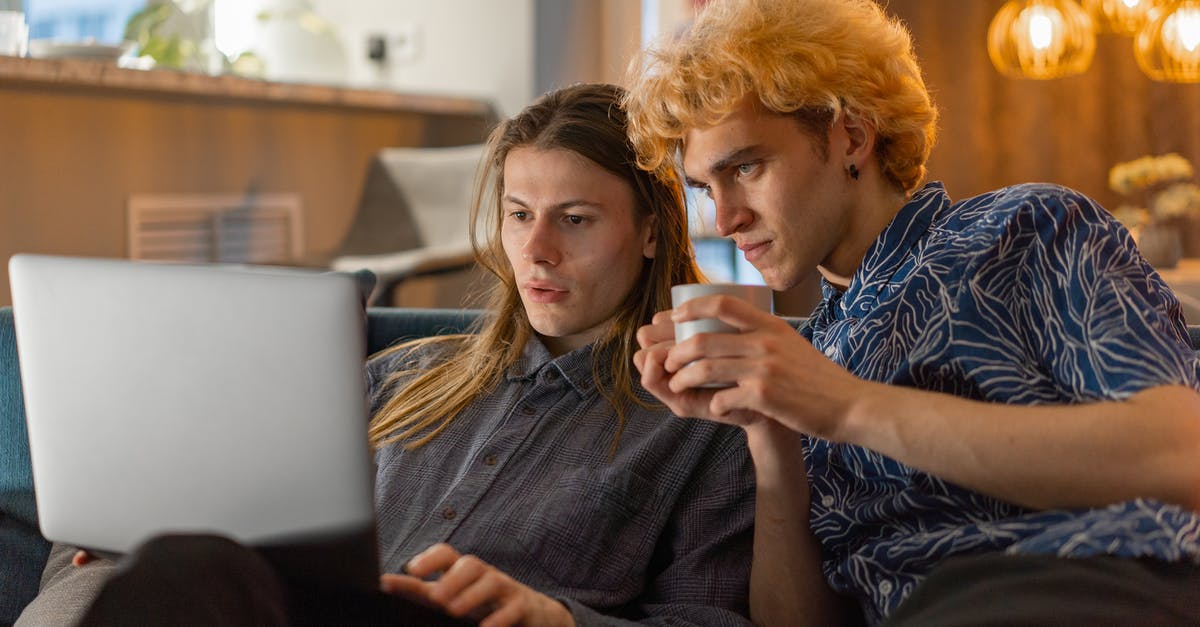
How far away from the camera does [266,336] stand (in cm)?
93

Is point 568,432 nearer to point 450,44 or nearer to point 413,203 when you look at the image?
point 413,203

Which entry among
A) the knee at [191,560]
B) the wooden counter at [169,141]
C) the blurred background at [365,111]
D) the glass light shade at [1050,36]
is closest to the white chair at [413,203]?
the blurred background at [365,111]

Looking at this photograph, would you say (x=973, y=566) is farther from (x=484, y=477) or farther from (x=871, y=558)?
(x=484, y=477)

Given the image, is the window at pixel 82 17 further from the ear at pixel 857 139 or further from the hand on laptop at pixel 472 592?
the hand on laptop at pixel 472 592

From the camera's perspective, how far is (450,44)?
15.5 feet

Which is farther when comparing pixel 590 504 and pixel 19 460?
pixel 19 460

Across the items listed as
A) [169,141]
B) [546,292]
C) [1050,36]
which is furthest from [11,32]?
[1050,36]

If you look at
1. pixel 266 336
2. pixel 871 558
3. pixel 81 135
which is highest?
pixel 81 135

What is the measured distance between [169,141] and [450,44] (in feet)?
4.35

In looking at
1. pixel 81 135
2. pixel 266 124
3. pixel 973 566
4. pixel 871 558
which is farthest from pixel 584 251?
pixel 266 124

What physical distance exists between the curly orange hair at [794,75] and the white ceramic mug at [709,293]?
29 cm

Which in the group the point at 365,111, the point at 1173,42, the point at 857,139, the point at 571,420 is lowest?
the point at 571,420

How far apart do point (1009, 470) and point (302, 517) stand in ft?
1.84

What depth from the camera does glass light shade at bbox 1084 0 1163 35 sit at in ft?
11.5
